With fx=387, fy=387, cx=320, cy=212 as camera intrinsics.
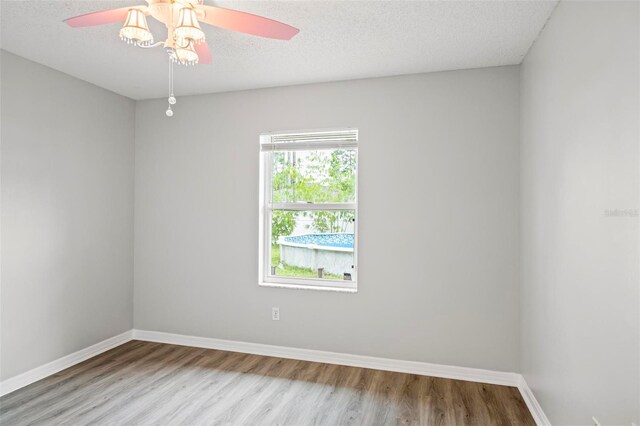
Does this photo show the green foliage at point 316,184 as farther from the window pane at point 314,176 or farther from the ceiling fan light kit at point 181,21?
the ceiling fan light kit at point 181,21

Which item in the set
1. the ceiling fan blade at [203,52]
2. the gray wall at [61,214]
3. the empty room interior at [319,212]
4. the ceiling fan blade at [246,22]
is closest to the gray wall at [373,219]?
the empty room interior at [319,212]

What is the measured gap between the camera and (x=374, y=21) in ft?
7.74

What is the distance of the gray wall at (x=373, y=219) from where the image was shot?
308 cm

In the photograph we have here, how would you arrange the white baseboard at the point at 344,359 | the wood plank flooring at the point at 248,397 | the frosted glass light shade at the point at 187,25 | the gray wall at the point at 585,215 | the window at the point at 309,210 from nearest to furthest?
the gray wall at the point at 585,215, the frosted glass light shade at the point at 187,25, the wood plank flooring at the point at 248,397, the white baseboard at the point at 344,359, the window at the point at 309,210

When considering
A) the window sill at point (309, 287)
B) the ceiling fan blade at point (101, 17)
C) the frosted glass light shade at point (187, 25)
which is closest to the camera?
the frosted glass light shade at point (187, 25)

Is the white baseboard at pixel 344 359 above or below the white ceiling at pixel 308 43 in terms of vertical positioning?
below

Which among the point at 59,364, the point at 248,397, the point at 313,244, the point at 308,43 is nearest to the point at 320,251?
the point at 313,244

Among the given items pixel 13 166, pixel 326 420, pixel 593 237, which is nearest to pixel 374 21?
pixel 593 237

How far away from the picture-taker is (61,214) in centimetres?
331

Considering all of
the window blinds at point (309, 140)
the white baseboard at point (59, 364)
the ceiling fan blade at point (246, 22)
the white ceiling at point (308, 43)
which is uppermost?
the white ceiling at point (308, 43)

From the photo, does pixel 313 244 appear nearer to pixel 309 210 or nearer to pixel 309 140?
pixel 309 210

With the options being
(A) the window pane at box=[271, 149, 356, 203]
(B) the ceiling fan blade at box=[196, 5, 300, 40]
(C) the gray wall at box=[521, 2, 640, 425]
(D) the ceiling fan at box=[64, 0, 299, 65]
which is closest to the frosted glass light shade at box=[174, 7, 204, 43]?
(D) the ceiling fan at box=[64, 0, 299, 65]

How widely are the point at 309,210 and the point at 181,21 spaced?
88.3 inches

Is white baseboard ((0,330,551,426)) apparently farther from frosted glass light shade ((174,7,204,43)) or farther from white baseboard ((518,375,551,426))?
frosted glass light shade ((174,7,204,43))
